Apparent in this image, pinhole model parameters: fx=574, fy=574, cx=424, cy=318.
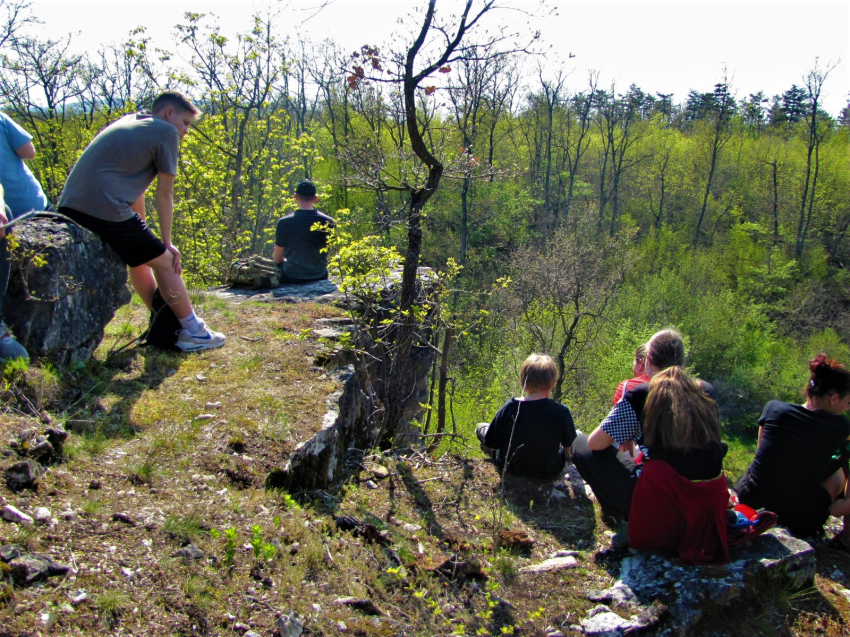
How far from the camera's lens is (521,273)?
20422mm

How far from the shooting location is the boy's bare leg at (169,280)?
4.34 m

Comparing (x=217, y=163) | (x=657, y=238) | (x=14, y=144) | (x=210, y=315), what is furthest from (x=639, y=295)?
(x=14, y=144)

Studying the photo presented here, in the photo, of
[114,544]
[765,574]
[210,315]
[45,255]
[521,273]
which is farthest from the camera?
[521,273]

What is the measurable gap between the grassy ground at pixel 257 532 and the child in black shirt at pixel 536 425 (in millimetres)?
260

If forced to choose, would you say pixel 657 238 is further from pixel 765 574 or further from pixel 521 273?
pixel 765 574

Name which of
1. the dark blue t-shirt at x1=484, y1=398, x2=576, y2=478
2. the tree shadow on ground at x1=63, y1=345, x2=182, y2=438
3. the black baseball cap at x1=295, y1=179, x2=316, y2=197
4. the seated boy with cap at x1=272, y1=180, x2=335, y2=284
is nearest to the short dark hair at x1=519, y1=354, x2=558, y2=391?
the dark blue t-shirt at x1=484, y1=398, x2=576, y2=478

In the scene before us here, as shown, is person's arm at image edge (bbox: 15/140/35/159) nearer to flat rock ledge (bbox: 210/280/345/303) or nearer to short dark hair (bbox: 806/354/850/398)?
flat rock ledge (bbox: 210/280/345/303)

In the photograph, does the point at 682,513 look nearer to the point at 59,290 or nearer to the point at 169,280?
the point at 169,280

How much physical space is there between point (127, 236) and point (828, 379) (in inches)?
188

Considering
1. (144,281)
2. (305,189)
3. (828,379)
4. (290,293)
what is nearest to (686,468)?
(828,379)

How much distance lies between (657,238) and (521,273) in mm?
20189

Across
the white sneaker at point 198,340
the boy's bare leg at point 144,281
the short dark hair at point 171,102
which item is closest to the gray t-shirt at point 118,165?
the short dark hair at point 171,102

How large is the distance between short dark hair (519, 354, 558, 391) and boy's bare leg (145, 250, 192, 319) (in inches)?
106

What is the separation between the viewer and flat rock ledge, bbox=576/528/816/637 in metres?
2.75
